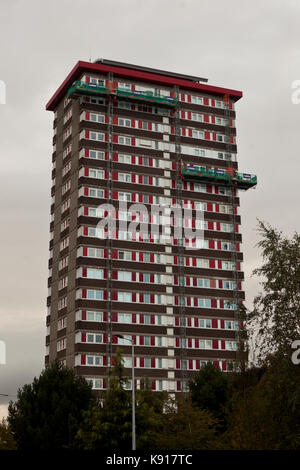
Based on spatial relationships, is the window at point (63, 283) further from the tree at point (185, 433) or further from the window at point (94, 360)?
the tree at point (185, 433)

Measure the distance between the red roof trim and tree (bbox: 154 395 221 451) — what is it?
6743cm

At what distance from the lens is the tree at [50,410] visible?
71438mm

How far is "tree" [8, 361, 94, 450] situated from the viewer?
71.4 m

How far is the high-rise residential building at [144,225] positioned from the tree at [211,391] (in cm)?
1701

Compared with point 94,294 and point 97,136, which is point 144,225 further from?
point 97,136

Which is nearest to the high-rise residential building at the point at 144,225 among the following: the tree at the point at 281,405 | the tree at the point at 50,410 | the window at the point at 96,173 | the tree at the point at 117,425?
the window at the point at 96,173

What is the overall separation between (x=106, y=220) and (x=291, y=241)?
66.3 m

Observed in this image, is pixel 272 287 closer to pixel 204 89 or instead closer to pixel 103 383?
pixel 103 383

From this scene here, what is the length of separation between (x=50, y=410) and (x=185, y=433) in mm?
22166

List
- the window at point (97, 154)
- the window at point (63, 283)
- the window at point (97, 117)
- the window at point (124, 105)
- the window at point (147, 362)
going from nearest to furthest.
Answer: the window at point (147, 362)
the window at point (63, 283)
the window at point (97, 154)
the window at point (97, 117)
the window at point (124, 105)

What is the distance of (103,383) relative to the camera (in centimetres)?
9825

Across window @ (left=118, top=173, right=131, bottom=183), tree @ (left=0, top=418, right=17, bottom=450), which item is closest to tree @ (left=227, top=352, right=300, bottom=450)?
tree @ (left=0, top=418, right=17, bottom=450)
